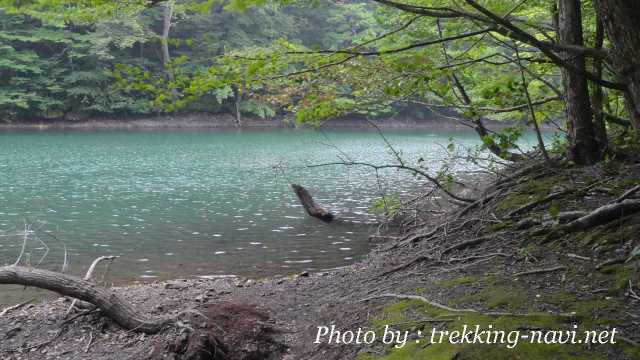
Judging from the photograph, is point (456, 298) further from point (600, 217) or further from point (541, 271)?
Result: point (600, 217)

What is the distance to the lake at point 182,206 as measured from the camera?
12.6 m

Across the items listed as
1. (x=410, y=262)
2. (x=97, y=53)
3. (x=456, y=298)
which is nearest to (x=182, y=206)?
(x=410, y=262)

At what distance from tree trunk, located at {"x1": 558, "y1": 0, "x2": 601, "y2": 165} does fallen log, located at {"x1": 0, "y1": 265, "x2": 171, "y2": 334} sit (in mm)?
5667

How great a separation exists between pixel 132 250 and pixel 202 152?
22228mm

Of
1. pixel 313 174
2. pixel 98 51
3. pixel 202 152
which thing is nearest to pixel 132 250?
pixel 313 174

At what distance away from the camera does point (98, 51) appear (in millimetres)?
47469

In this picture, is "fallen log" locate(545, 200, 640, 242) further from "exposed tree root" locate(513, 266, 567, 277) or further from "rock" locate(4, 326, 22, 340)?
"rock" locate(4, 326, 22, 340)

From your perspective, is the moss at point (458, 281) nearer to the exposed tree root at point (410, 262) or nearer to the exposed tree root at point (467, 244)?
the exposed tree root at point (467, 244)

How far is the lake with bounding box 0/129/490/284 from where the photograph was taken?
1258 cm

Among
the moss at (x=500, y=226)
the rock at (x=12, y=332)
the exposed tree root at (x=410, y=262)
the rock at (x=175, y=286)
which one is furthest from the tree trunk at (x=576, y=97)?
the rock at (x=12, y=332)

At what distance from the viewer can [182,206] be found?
747 inches

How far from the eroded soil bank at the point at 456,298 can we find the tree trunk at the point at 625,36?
1613 mm

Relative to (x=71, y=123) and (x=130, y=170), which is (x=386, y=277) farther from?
(x=71, y=123)

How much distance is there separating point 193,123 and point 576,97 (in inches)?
2010
